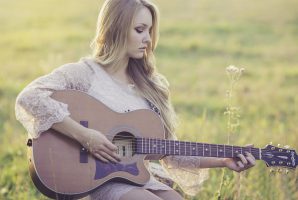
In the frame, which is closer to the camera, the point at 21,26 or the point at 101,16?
the point at 101,16

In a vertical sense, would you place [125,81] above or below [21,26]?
below

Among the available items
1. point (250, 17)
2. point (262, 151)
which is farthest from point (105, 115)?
point (250, 17)

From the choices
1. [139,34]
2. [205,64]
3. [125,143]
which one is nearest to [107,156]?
[125,143]

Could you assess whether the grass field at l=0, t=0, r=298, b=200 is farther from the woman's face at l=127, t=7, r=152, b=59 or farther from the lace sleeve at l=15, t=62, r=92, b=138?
the lace sleeve at l=15, t=62, r=92, b=138

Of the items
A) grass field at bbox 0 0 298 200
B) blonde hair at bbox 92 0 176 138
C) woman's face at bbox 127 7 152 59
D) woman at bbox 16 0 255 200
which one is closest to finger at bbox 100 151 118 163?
woman at bbox 16 0 255 200

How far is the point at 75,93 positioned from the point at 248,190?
6.04ft

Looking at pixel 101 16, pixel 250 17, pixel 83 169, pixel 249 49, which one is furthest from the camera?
pixel 250 17

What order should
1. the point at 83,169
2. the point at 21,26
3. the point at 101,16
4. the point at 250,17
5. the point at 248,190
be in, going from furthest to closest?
the point at 250,17, the point at 21,26, the point at 248,190, the point at 101,16, the point at 83,169

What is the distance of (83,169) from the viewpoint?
4352mm

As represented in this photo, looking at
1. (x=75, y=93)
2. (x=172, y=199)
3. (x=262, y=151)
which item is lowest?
(x=172, y=199)

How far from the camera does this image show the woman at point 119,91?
4.35 metres

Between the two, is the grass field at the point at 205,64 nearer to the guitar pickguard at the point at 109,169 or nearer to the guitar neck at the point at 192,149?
the guitar neck at the point at 192,149

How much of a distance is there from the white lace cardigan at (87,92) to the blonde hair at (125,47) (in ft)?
0.31

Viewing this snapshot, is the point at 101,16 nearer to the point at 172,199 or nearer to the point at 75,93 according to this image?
the point at 75,93
